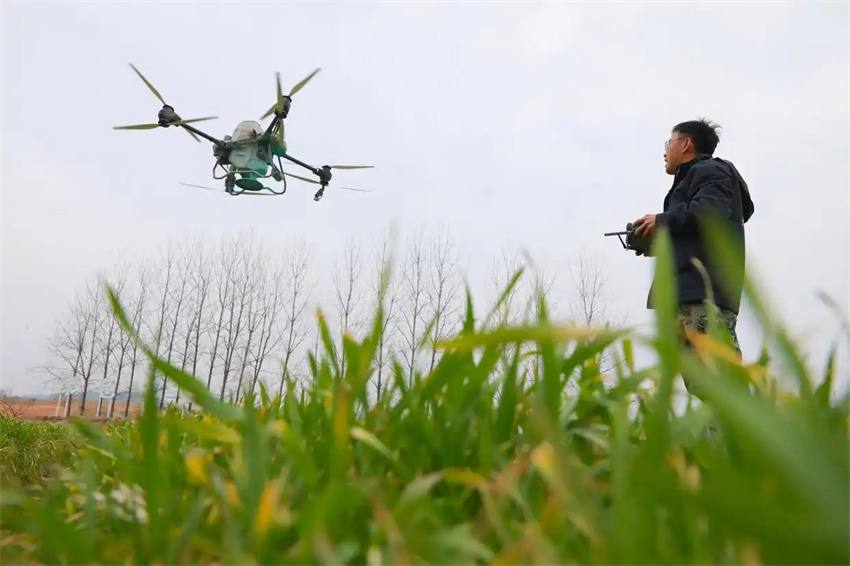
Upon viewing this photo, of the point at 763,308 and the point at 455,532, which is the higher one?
the point at 763,308

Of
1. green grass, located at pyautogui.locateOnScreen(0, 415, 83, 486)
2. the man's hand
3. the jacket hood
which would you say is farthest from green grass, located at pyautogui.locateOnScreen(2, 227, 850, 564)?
green grass, located at pyautogui.locateOnScreen(0, 415, 83, 486)

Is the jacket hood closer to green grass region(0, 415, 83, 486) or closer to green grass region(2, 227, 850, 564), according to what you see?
green grass region(2, 227, 850, 564)

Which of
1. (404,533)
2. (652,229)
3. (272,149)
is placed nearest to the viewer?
(404,533)

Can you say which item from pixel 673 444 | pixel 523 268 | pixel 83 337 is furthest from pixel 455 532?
pixel 83 337

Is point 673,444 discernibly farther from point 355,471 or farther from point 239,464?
point 239,464

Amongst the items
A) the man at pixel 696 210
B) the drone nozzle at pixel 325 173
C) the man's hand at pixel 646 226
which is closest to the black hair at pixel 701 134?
the man at pixel 696 210

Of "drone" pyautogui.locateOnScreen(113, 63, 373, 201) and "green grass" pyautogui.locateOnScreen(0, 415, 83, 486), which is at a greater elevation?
"drone" pyautogui.locateOnScreen(113, 63, 373, 201)

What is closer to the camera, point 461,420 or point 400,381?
point 461,420
